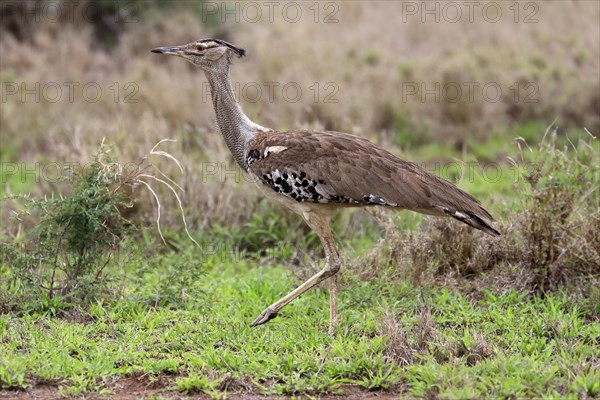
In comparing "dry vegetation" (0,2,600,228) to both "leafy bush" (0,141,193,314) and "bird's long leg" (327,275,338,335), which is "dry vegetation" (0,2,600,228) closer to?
"leafy bush" (0,141,193,314)

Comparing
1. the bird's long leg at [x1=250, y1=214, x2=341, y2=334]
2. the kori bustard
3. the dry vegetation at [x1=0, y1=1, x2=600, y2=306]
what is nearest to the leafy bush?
the kori bustard

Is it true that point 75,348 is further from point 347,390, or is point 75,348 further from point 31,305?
point 347,390

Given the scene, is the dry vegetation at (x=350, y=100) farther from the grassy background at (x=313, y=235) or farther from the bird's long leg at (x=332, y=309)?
the bird's long leg at (x=332, y=309)

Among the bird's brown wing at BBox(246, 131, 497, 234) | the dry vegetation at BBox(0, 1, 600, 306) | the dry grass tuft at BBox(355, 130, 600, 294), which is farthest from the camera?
the dry vegetation at BBox(0, 1, 600, 306)

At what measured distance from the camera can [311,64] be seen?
11.3 meters

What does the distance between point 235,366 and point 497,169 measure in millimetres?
4785

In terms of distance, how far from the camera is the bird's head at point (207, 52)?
222 inches

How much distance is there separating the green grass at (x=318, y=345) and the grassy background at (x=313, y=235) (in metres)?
0.01

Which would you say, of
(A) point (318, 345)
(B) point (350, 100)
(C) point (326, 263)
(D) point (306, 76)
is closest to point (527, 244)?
(C) point (326, 263)

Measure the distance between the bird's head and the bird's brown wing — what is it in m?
0.63

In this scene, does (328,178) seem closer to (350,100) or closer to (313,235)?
(313,235)

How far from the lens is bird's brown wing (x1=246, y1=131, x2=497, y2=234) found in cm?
515

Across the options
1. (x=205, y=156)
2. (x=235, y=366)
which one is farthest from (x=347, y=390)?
(x=205, y=156)

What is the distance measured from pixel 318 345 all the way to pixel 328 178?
94 centimetres
